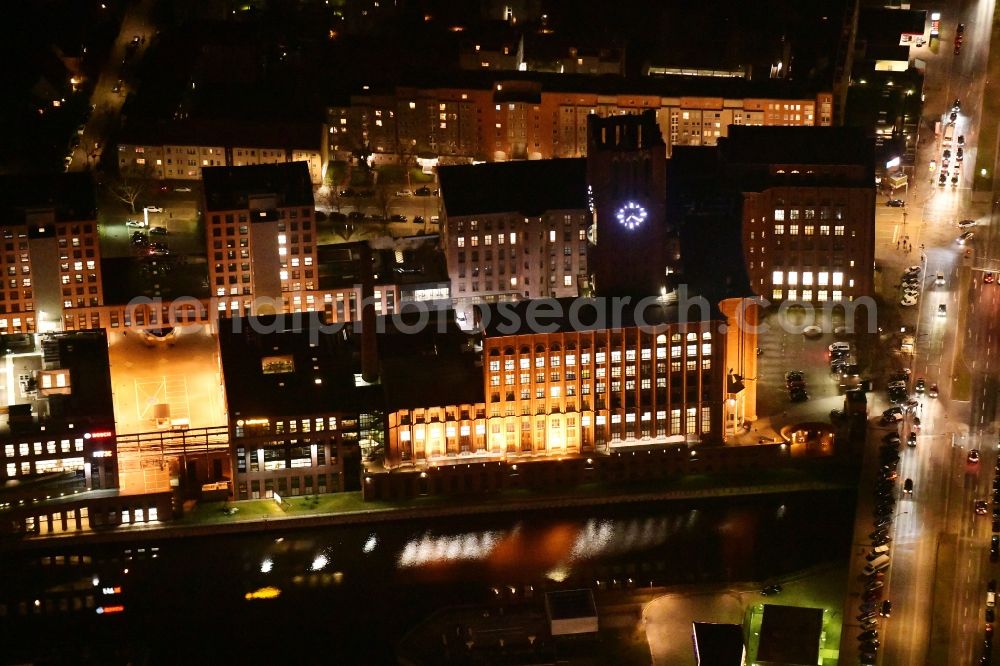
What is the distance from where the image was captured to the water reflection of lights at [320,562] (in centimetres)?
8206

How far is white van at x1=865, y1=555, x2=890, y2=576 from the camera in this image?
259 ft

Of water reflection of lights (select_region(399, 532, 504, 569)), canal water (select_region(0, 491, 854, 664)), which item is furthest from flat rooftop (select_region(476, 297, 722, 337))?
water reflection of lights (select_region(399, 532, 504, 569))

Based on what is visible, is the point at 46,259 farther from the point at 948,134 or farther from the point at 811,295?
the point at 948,134

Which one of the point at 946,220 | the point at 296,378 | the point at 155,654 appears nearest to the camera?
the point at 155,654

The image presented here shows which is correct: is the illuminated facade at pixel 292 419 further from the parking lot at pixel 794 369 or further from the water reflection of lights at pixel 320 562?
the parking lot at pixel 794 369

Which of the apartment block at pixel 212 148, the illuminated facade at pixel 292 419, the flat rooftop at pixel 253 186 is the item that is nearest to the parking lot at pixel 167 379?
the illuminated facade at pixel 292 419

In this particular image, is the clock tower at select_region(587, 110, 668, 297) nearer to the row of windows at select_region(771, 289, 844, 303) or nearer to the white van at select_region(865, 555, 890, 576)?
the row of windows at select_region(771, 289, 844, 303)

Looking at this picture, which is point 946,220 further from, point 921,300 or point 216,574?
point 216,574

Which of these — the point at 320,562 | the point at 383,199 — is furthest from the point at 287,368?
the point at 383,199

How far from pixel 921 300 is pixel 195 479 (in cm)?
3142

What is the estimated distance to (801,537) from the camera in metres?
83.3

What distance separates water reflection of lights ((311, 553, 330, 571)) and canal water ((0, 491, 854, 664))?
0.07 metres

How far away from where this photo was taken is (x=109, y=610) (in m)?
79.9

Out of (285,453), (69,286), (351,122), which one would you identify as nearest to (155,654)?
(285,453)
